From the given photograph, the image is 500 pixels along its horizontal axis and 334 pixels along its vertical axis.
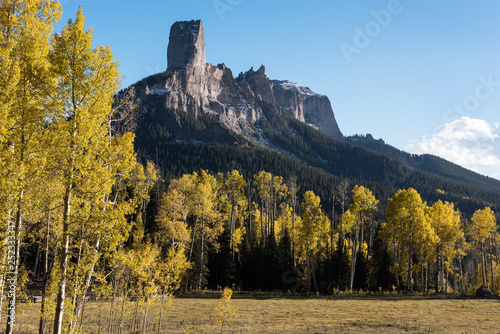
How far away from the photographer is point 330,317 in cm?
2270

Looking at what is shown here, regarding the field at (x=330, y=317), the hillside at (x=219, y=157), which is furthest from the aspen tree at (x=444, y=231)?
the hillside at (x=219, y=157)

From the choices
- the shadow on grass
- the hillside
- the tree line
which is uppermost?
the hillside

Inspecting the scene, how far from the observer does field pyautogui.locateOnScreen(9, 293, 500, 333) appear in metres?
18.8

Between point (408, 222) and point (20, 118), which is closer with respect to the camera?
point (20, 118)

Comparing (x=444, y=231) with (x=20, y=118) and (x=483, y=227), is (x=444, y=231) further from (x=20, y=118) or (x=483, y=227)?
(x=20, y=118)

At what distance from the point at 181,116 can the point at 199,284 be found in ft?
540

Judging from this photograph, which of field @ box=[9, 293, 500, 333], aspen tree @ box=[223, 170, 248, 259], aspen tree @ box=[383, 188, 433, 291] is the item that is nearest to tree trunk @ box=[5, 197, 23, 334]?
field @ box=[9, 293, 500, 333]

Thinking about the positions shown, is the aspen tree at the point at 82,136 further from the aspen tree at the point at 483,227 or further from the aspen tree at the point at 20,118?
the aspen tree at the point at 483,227

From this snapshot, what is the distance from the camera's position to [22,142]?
352 inches

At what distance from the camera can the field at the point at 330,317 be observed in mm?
18812

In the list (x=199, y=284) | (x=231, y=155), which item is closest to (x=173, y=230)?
(x=199, y=284)

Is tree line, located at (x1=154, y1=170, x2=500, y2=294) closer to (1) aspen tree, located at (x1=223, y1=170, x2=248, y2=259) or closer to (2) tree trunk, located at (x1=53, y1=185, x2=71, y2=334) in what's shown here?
(1) aspen tree, located at (x1=223, y1=170, x2=248, y2=259)

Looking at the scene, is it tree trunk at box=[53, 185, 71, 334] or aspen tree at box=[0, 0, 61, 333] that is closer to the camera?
tree trunk at box=[53, 185, 71, 334]

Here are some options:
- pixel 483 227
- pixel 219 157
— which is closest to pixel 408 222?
pixel 483 227
